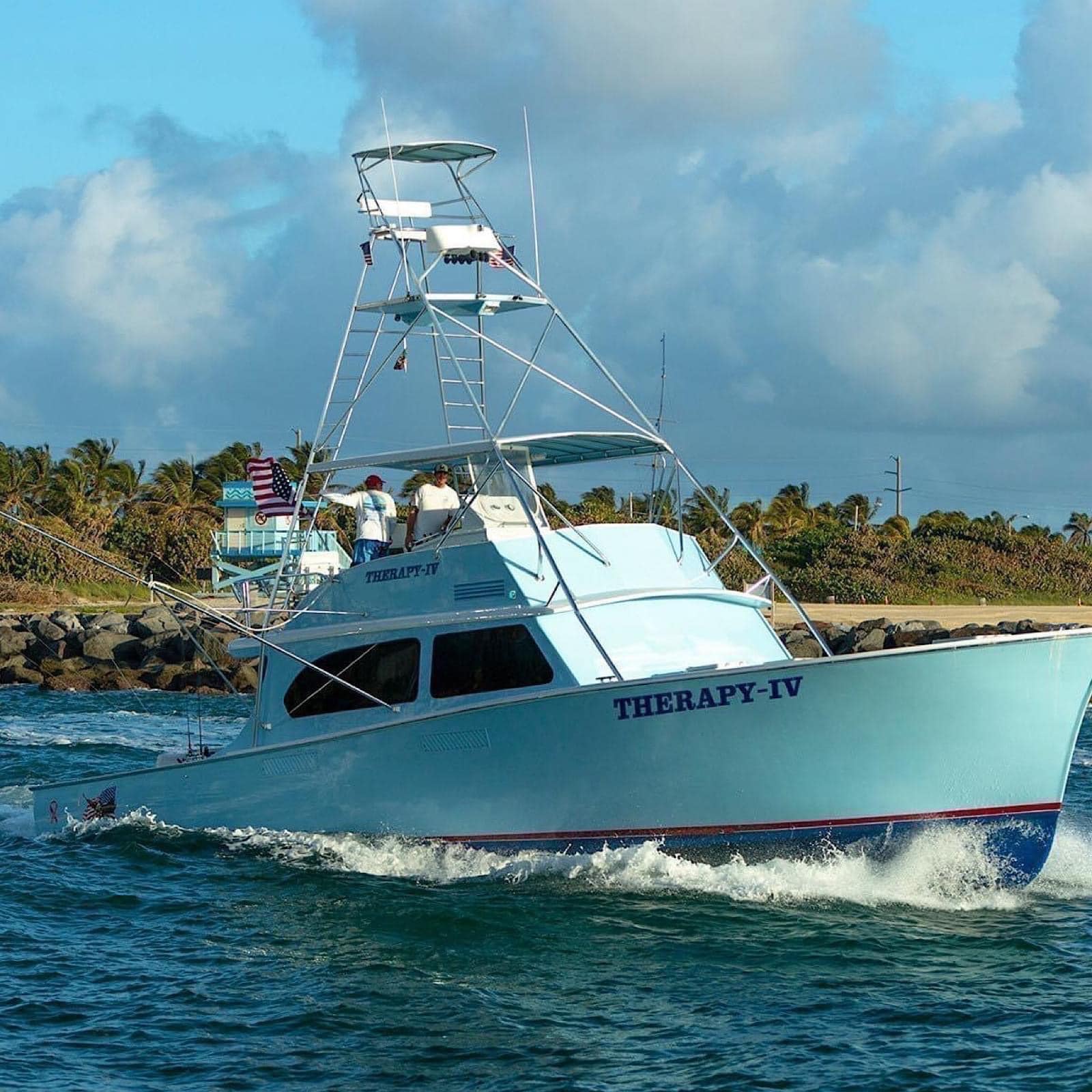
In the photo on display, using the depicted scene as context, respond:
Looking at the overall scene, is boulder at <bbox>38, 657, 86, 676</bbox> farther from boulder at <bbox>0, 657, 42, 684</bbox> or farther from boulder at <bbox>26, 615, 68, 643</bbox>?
boulder at <bbox>26, 615, 68, 643</bbox>

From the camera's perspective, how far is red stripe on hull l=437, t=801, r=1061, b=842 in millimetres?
11570

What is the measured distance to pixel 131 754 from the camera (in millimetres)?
22297

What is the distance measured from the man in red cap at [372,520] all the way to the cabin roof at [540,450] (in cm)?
42

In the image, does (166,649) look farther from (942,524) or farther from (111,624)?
(942,524)

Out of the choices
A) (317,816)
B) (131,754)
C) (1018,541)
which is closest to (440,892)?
(317,816)

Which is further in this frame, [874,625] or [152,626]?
[152,626]

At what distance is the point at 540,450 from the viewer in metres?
14.2

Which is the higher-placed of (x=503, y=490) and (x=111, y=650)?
(x=503, y=490)

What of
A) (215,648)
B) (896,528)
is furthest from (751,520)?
(215,648)

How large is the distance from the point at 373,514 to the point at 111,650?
74.4 ft

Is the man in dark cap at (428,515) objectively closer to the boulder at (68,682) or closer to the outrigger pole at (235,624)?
the outrigger pole at (235,624)

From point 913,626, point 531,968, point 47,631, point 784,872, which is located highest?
point 47,631

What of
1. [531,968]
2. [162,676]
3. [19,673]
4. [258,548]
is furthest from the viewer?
[258,548]

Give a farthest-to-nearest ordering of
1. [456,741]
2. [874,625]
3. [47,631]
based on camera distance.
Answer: [47,631] < [874,625] < [456,741]
